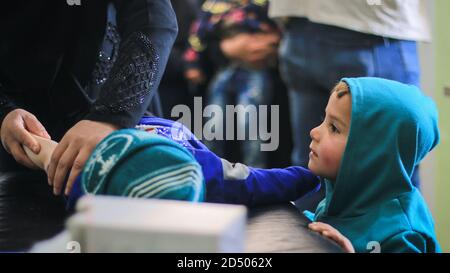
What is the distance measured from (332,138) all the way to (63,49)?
1.81ft

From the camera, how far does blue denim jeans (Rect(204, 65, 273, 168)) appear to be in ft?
4.46

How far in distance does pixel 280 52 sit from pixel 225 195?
529 millimetres

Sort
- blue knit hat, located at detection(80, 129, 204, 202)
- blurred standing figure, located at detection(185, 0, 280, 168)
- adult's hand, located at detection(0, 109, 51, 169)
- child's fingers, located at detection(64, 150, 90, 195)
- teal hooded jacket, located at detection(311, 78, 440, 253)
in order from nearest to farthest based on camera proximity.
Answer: blue knit hat, located at detection(80, 129, 204, 202) → child's fingers, located at detection(64, 150, 90, 195) → teal hooded jacket, located at detection(311, 78, 440, 253) → adult's hand, located at detection(0, 109, 51, 169) → blurred standing figure, located at detection(185, 0, 280, 168)

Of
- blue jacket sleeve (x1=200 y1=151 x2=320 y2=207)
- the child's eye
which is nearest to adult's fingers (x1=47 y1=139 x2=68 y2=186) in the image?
blue jacket sleeve (x1=200 y1=151 x2=320 y2=207)

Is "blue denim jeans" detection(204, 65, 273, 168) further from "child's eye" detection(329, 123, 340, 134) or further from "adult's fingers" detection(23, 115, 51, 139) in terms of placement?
"adult's fingers" detection(23, 115, 51, 139)

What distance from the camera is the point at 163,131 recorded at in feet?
3.90

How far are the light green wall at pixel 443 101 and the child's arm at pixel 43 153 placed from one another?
2.56ft

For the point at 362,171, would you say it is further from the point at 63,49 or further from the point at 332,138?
the point at 63,49

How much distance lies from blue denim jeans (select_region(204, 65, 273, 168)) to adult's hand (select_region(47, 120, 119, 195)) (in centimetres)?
31

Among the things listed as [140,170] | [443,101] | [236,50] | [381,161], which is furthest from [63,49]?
[443,101]

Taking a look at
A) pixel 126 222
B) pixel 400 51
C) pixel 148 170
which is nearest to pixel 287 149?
pixel 400 51

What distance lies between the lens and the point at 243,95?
149 centimetres

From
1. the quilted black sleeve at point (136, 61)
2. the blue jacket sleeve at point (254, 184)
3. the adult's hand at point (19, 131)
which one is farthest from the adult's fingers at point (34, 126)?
the blue jacket sleeve at point (254, 184)

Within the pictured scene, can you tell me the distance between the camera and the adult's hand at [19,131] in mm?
1235
